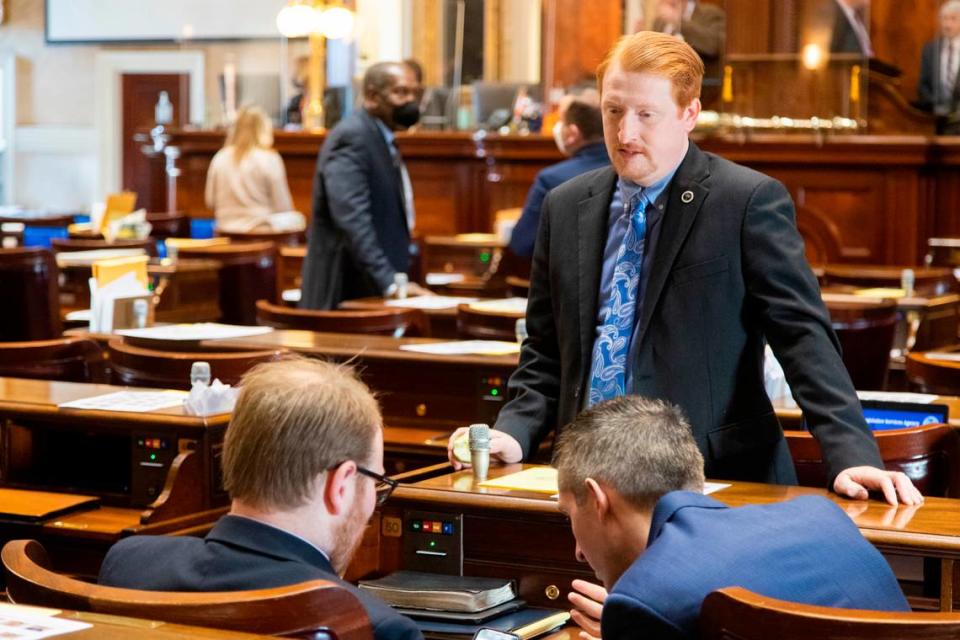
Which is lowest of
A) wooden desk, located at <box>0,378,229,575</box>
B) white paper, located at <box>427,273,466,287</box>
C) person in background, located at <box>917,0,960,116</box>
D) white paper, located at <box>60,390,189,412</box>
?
wooden desk, located at <box>0,378,229,575</box>

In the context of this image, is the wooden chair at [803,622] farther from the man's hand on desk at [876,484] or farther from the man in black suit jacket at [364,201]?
the man in black suit jacket at [364,201]

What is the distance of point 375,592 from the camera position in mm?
2629

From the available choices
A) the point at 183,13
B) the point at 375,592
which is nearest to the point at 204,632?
the point at 375,592

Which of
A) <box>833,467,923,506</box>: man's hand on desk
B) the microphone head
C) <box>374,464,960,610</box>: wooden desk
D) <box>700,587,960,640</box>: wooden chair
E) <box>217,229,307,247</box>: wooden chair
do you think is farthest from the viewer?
<box>217,229,307,247</box>: wooden chair

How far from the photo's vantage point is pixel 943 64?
11.9 meters

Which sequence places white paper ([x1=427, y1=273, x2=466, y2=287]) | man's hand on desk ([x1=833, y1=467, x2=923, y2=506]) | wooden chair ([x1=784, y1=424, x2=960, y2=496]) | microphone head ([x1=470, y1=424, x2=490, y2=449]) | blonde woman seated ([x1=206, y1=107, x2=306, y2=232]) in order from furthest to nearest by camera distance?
blonde woman seated ([x1=206, y1=107, x2=306, y2=232]) < white paper ([x1=427, y1=273, x2=466, y2=287]) < wooden chair ([x1=784, y1=424, x2=960, y2=496]) < microphone head ([x1=470, y1=424, x2=490, y2=449]) < man's hand on desk ([x1=833, y1=467, x2=923, y2=506])

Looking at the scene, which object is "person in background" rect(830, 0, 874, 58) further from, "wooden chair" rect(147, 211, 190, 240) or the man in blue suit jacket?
the man in blue suit jacket

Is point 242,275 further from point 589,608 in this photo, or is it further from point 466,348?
point 589,608

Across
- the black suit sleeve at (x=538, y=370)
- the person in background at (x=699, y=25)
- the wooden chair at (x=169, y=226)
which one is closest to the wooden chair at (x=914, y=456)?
the black suit sleeve at (x=538, y=370)

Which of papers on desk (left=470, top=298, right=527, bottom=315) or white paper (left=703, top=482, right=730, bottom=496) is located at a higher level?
papers on desk (left=470, top=298, right=527, bottom=315)

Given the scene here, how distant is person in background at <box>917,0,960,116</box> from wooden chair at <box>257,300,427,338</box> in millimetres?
7325

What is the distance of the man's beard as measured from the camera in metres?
2.01

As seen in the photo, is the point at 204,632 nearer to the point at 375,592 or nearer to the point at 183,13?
the point at 375,592

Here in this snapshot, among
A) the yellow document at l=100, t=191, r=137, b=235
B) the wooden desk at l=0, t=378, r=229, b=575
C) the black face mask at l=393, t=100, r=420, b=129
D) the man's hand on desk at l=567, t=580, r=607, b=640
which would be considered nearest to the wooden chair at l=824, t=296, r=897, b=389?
the black face mask at l=393, t=100, r=420, b=129
